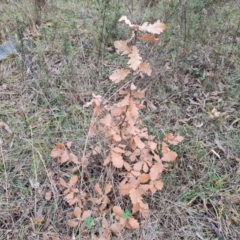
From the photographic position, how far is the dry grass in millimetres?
1993

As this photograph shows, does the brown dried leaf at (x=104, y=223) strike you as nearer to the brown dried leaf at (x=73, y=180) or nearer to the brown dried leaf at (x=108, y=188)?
the brown dried leaf at (x=108, y=188)

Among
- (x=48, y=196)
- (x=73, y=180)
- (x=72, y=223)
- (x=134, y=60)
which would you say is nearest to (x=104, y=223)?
(x=72, y=223)

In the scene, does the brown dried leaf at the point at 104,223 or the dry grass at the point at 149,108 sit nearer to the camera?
the brown dried leaf at the point at 104,223

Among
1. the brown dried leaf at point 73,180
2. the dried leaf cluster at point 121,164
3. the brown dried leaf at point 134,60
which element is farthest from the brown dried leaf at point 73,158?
the brown dried leaf at point 134,60

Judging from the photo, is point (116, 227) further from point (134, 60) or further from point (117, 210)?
point (134, 60)

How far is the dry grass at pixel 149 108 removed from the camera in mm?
1993

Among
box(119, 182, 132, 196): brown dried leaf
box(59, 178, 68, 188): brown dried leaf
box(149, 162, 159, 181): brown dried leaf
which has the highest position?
box(149, 162, 159, 181): brown dried leaf

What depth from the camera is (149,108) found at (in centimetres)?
261

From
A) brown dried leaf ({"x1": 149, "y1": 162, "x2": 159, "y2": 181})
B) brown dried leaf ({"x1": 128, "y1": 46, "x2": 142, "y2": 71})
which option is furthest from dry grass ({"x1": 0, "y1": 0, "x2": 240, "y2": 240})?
brown dried leaf ({"x1": 128, "y1": 46, "x2": 142, "y2": 71})

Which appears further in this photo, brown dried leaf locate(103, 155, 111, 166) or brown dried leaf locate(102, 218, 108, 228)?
brown dried leaf locate(103, 155, 111, 166)

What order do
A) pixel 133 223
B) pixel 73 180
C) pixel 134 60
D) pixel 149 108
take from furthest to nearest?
pixel 149 108 < pixel 73 180 < pixel 133 223 < pixel 134 60

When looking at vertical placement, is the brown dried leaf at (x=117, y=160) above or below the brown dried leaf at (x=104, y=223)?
above

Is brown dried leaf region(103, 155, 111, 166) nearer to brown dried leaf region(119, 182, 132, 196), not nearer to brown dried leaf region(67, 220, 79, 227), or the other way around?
brown dried leaf region(119, 182, 132, 196)

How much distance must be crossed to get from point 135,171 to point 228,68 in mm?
1585
